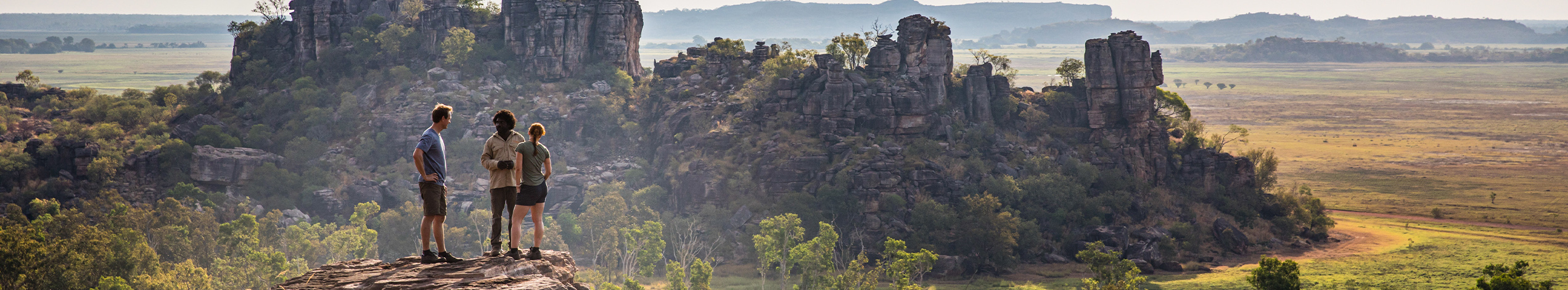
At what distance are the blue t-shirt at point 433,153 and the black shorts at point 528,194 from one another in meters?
1.67

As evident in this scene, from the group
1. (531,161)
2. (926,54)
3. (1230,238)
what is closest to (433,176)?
(531,161)

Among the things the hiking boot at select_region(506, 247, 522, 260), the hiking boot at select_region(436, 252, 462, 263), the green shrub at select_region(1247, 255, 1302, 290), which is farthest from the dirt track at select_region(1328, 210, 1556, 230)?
the hiking boot at select_region(436, 252, 462, 263)

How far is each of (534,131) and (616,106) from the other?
276 ft

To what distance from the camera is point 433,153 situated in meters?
21.8

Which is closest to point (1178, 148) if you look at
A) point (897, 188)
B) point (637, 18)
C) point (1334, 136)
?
point (897, 188)

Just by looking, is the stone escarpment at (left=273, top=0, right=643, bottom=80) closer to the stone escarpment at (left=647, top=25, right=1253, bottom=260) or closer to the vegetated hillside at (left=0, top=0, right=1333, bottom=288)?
the vegetated hillside at (left=0, top=0, right=1333, bottom=288)

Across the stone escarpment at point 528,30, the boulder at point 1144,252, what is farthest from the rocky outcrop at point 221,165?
the boulder at point 1144,252

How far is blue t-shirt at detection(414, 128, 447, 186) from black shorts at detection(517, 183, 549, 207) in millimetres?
1667

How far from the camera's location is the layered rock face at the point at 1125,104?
9025 cm

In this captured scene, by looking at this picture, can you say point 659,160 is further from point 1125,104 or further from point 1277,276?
point 1277,276

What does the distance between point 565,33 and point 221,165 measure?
3593 cm

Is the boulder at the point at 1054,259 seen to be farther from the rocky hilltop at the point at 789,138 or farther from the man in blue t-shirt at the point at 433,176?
the man in blue t-shirt at the point at 433,176

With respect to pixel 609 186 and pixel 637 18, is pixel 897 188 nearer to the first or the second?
pixel 609 186

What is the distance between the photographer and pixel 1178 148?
93312mm
